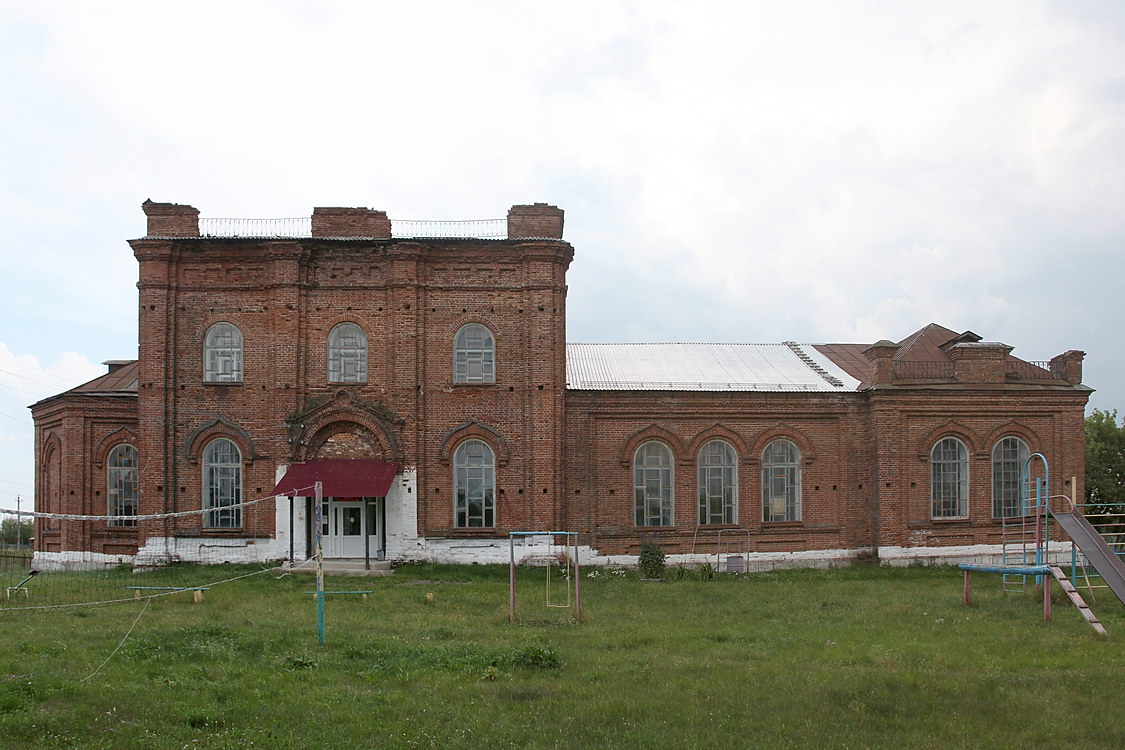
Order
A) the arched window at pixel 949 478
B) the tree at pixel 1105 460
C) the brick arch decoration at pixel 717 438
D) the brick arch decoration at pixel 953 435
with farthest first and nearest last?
the tree at pixel 1105 460 < the arched window at pixel 949 478 < the brick arch decoration at pixel 953 435 < the brick arch decoration at pixel 717 438

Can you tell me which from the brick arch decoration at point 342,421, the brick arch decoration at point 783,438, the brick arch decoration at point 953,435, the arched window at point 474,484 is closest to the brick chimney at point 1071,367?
the brick arch decoration at point 953,435

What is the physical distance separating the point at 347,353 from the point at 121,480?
7146mm

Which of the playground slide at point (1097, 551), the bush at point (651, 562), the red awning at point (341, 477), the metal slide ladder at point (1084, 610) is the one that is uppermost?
the red awning at point (341, 477)

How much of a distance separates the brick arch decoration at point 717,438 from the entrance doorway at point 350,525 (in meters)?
8.22

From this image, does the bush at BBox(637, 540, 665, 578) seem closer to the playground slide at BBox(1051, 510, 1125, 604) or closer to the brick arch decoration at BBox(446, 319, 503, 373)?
the brick arch decoration at BBox(446, 319, 503, 373)

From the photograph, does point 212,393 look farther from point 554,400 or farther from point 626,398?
point 626,398

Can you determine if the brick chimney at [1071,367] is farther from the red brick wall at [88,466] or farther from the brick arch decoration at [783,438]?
the red brick wall at [88,466]

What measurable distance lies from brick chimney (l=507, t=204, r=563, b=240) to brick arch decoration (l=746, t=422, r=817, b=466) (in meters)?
7.61

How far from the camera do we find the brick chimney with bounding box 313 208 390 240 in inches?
950

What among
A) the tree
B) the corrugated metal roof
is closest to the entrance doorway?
the corrugated metal roof

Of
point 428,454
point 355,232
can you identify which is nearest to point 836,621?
point 428,454

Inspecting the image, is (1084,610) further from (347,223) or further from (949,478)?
(347,223)

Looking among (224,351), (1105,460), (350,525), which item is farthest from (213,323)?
(1105,460)

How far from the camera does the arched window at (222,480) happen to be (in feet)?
78.5
